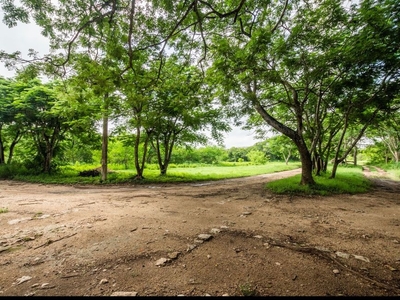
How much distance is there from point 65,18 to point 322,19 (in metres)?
8.02

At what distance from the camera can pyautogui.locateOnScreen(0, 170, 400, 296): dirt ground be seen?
2.18 m

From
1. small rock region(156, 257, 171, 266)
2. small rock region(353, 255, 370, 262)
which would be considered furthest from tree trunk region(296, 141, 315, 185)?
small rock region(156, 257, 171, 266)

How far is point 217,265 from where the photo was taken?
260 cm

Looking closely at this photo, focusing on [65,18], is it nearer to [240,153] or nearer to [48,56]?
[48,56]

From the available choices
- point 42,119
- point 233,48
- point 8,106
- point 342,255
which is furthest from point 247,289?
point 8,106

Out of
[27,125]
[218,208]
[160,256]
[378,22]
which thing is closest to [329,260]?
[160,256]

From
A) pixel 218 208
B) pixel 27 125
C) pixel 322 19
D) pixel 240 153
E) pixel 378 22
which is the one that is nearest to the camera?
pixel 378 22

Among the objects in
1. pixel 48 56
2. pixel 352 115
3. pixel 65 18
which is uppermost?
pixel 65 18

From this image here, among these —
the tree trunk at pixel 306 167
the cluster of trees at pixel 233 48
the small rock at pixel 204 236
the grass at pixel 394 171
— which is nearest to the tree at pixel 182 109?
the cluster of trees at pixel 233 48

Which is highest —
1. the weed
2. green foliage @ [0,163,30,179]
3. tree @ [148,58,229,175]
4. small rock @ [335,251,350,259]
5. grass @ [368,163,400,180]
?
tree @ [148,58,229,175]

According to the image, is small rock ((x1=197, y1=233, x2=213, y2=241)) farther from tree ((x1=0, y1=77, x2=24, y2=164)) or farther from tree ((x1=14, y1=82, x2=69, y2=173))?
tree ((x1=0, y1=77, x2=24, y2=164))

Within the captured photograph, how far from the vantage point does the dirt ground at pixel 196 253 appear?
218 cm

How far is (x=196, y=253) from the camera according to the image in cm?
293

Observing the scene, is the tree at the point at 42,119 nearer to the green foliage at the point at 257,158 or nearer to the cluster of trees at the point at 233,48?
the cluster of trees at the point at 233,48
